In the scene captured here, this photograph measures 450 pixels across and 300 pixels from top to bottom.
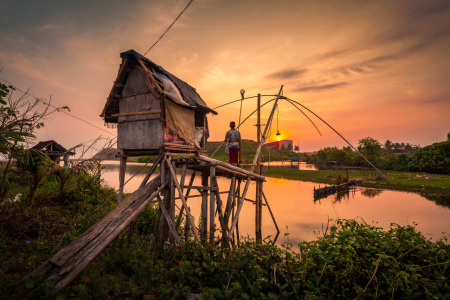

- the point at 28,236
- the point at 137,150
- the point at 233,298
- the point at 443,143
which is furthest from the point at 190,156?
the point at 443,143

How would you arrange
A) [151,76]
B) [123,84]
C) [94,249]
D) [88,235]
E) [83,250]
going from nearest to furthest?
[94,249], [83,250], [88,235], [151,76], [123,84]

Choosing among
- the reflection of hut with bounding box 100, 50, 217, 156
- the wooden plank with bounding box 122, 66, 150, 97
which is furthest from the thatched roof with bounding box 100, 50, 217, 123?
the wooden plank with bounding box 122, 66, 150, 97

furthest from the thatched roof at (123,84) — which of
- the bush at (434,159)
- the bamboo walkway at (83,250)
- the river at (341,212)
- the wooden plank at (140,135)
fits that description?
the bush at (434,159)

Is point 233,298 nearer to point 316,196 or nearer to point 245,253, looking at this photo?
point 245,253

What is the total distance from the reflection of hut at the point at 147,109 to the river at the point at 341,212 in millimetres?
7422

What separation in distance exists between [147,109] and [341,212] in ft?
70.8

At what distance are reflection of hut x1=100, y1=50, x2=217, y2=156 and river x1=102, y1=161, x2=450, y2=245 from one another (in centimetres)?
742

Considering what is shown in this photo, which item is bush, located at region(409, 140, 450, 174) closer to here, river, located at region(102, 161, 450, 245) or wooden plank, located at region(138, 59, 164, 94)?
river, located at region(102, 161, 450, 245)

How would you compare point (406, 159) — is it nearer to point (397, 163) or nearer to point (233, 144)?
point (397, 163)

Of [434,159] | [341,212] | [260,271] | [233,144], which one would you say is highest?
[233,144]

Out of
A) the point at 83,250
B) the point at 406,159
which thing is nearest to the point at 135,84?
the point at 83,250

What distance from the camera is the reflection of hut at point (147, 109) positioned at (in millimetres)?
6660

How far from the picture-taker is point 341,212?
70.6ft

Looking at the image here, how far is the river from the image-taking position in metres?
15.6
